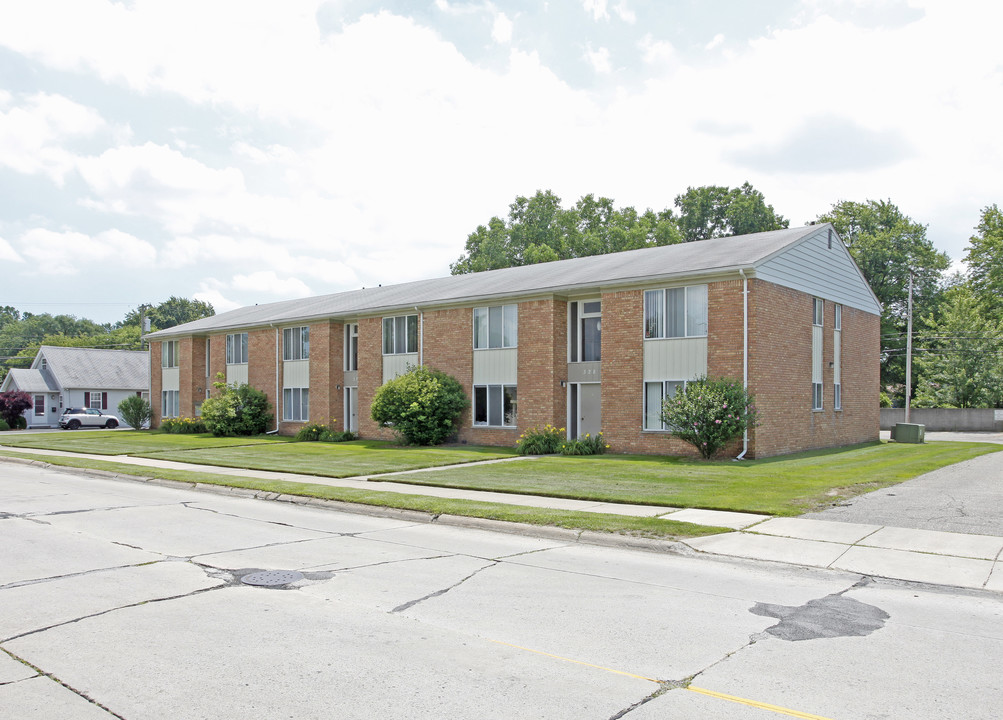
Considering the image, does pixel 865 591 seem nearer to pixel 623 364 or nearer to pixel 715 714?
pixel 715 714

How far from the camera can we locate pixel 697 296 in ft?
74.3

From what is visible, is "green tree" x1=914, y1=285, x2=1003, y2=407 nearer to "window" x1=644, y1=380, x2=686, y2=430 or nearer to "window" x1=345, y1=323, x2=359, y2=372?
"window" x1=644, y1=380, x2=686, y2=430

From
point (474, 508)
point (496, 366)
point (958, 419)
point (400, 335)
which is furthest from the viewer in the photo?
point (958, 419)

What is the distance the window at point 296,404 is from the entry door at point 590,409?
14725 mm

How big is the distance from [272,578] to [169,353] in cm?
4032

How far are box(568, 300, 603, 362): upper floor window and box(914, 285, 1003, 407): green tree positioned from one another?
35807mm

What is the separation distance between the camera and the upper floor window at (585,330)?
84.4 feet

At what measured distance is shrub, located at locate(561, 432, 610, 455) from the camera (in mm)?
23797

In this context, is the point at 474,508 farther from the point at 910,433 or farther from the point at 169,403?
the point at 169,403

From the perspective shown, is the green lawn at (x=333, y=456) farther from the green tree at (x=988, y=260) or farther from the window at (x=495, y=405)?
the green tree at (x=988, y=260)

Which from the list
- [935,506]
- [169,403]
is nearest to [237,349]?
[169,403]

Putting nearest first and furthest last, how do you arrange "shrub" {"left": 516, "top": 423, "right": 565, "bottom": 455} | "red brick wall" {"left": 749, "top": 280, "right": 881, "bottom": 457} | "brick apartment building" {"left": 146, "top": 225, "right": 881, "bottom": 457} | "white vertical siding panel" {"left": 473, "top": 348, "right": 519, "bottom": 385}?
"red brick wall" {"left": 749, "top": 280, "right": 881, "bottom": 457}
"brick apartment building" {"left": 146, "top": 225, "right": 881, "bottom": 457}
"shrub" {"left": 516, "top": 423, "right": 565, "bottom": 455}
"white vertical siding panel" {"left": 473, "top": 348, "right": 519, "bottom": 385}

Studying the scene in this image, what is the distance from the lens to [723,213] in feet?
202

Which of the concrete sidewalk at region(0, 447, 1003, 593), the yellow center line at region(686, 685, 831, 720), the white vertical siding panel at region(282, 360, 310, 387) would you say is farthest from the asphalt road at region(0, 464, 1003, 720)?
the white vertical siding panel at region(282, 360, 310, 387)
